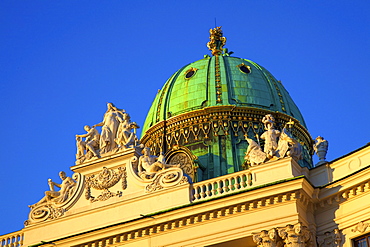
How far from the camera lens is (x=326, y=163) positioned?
31.2 m

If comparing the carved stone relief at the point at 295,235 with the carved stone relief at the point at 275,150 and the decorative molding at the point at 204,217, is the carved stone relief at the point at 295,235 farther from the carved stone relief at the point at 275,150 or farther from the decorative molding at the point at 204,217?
the carved stone relief at the point at 275,150

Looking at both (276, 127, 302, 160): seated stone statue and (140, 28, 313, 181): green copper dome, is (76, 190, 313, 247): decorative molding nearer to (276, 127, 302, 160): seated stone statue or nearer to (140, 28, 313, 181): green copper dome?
(276, 127, 302, 160): seated stone statue

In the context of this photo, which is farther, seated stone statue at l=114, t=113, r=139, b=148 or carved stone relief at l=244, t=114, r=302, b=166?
seated stone statue at l=114, t=113, r=139, b=148

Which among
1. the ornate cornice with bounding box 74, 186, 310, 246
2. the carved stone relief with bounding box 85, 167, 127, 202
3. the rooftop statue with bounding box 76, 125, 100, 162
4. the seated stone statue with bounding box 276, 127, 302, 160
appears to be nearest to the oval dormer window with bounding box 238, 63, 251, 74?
the rooftop statue with bounding box 76, 125, 100, 162

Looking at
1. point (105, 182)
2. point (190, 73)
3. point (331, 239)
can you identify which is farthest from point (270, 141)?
point (190, 73)

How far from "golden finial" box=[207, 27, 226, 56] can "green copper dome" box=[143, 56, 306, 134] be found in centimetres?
108

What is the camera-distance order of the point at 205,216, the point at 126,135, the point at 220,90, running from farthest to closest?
the point at 220,90, the point at 126,135, the point at 205,216

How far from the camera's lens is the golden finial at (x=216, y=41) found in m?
45.4

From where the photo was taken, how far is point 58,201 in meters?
34.7

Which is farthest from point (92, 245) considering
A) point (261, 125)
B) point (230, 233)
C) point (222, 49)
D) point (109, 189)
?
point (222, 49)

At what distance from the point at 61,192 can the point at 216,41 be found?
14478 millimetres

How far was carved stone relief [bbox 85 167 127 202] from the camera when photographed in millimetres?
33688

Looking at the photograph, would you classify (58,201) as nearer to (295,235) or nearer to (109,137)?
(109,137)

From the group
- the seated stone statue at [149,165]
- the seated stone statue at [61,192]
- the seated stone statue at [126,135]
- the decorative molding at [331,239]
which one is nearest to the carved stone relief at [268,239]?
the decorative molding at [331,239]
